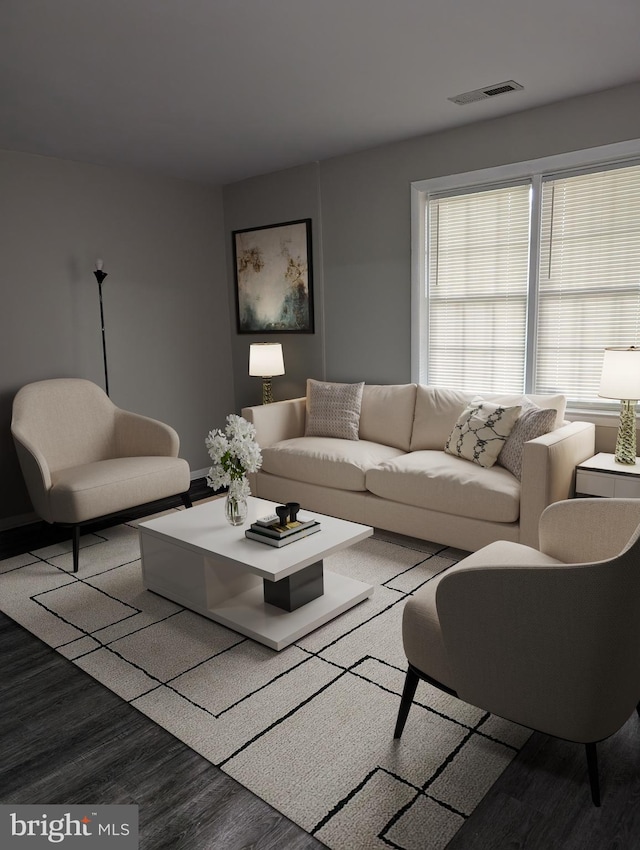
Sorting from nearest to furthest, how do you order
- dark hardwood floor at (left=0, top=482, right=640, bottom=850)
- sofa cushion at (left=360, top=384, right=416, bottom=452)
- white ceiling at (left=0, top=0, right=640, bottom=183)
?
dark hardwood floor at (left=0, top=482, right=640, bottom=850), white ceiling at (left=0, top=0, right=640, bottom=183), sofa cushion at (left=360, top=384, right=416, bottom=452)

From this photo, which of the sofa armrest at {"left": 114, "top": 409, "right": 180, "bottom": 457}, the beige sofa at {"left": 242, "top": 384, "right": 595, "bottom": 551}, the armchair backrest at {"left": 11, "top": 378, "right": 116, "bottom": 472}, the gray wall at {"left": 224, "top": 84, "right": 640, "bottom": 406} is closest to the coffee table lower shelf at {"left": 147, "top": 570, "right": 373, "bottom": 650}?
the beige sofa at {"left": 242, "top": 384, "right": 595, "bottom": 551}

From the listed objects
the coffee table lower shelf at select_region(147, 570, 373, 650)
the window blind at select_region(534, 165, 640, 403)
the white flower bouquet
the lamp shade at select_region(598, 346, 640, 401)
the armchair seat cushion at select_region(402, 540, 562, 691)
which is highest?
the window blind at select_region(534, 165, 640, 403)

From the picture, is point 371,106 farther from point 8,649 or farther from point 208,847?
point 208,847

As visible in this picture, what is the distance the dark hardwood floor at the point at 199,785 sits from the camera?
5.41 ft

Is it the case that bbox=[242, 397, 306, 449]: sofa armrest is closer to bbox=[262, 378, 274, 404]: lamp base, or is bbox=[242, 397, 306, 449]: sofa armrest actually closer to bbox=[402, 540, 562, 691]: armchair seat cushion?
bbox=[262, 378, 274, 404]: lamp base

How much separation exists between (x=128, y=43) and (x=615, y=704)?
3065 mm

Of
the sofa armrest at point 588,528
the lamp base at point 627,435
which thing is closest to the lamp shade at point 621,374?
the lamp base at point 627,435

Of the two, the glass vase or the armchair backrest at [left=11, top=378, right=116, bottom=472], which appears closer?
the glass vase

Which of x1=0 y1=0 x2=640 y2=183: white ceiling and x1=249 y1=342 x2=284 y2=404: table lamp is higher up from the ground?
x1=0 y1=0 x2=640 y2=183: white ceiling

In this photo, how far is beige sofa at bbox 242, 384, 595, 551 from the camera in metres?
3.22

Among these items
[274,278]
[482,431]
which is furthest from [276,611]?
[274,278]

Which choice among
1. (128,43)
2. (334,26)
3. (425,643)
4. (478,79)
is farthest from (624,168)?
(425,643)

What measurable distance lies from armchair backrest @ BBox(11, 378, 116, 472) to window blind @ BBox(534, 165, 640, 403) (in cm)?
300

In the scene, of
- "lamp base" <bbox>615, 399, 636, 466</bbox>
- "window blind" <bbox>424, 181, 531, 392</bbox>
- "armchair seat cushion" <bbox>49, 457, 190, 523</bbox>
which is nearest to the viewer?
"lamp base" <bbox>615, 399, 636, 466</bbox>
